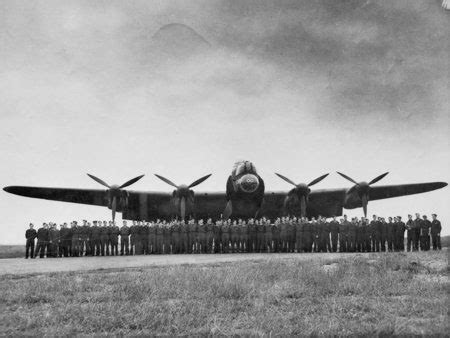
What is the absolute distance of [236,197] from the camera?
25094 mm

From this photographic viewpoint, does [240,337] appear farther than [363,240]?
No

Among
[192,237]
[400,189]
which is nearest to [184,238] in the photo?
[192,237]

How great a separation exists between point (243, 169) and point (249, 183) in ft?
4.09

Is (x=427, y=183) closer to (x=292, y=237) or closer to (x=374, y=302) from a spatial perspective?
(x=292, y=237)

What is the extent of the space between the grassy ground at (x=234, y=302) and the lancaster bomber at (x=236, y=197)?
41.8ft

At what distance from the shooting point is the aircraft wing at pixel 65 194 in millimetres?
25797

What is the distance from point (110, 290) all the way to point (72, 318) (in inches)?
96.2

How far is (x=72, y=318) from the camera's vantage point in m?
7.03

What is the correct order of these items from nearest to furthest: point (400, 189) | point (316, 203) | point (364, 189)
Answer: point (364, 189), point (400, 189), point (316, 203)

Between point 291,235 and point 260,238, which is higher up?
point 291,235

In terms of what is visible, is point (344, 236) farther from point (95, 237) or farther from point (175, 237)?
point (95, 237)

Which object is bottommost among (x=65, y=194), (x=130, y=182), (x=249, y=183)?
(x=65, y=194)

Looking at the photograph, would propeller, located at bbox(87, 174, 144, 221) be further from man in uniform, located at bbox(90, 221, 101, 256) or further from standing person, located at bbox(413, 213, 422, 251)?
standing person, located at bbox(413, 213, 422, 251)

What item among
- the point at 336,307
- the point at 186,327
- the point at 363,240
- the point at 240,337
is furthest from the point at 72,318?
the point at 363,240
